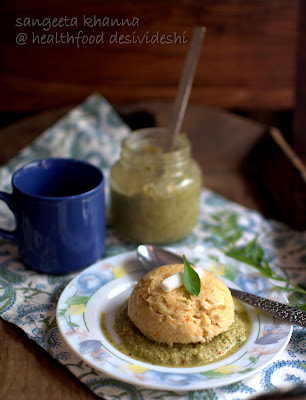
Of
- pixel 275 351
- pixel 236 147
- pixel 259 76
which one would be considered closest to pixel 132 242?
pixel 275 351

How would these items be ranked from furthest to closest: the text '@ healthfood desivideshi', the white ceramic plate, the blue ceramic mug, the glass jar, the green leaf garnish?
the text '@ healthfood desivideshi', the glass jar, the blue ceramic mug, the green leaf garnish, the white ceramic plate

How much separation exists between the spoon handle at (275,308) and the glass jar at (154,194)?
0.26m

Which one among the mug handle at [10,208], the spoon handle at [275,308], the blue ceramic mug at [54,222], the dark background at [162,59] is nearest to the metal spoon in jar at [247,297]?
the spoon handle at [275,308]

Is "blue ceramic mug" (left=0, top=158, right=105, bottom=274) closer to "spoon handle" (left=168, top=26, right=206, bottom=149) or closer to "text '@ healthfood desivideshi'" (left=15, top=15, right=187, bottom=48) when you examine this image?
"spoon handle" (left=168, top=26, right=206, bottom=149)

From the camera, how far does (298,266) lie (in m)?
1.03

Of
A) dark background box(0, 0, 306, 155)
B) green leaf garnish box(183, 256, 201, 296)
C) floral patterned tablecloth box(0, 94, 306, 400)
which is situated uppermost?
dark background box(0, 0, 306, 155)

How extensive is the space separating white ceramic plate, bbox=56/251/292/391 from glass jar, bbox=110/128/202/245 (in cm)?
16

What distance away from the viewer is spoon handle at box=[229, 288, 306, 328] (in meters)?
0.80

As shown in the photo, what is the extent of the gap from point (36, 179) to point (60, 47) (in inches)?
26.2

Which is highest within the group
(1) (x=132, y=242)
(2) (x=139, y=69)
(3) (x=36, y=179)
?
(2) (x=139, y=69)

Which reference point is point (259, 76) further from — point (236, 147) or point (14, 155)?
point (14, 155)

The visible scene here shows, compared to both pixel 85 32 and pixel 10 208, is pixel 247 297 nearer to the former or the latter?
pixel 10 208

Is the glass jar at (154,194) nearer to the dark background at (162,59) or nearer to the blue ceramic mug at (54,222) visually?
the blue ceramic mug at (54,222)

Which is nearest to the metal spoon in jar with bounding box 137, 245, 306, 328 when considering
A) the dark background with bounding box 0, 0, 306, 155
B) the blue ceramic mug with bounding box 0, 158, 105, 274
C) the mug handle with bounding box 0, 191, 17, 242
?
the blue ceramic mug with bounding box 0, 158, 105, 274
